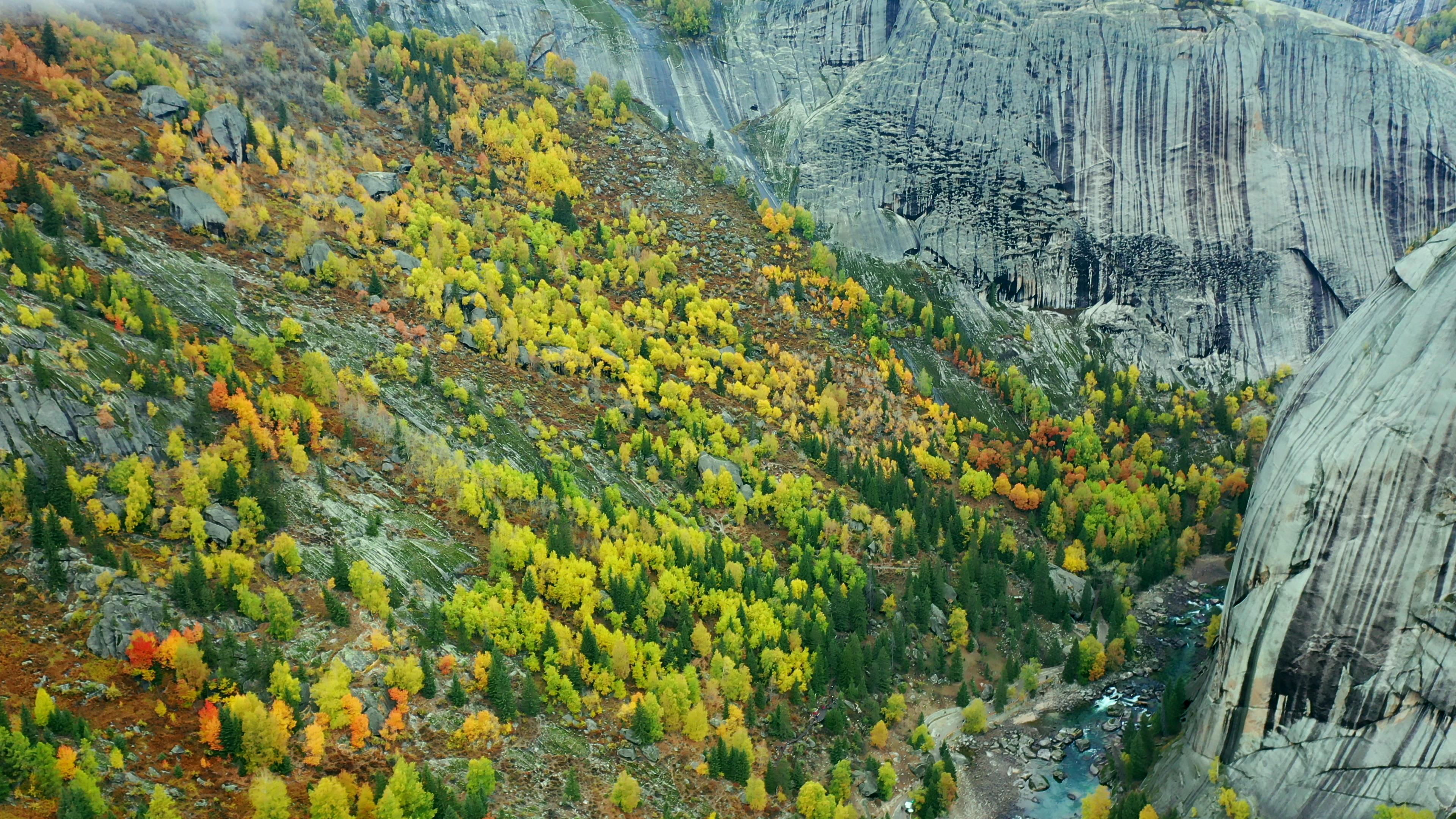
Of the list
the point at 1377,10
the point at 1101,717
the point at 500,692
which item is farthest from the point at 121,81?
the point at 1377,10

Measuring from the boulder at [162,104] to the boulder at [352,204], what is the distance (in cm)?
1720

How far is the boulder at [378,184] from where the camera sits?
109 m

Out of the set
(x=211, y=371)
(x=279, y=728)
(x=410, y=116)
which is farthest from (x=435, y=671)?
(x=410, y=116)

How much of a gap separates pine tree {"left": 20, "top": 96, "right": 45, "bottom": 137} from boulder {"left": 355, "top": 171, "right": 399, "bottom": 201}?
28900 millimetres

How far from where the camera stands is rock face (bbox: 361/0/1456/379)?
133875 mm

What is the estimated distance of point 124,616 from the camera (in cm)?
5519

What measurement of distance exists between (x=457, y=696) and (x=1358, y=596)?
186ft

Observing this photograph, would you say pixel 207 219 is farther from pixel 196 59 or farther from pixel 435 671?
pixel 435 671

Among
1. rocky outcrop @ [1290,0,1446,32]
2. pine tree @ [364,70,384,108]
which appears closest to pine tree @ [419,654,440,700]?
pine tree @ [364,70,384,108]

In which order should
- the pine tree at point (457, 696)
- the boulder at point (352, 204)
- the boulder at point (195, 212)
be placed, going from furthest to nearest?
the boulder at point (352, 204), the boulder at point (195, 212), the pine tree at point (457, 696)

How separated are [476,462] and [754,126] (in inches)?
3706

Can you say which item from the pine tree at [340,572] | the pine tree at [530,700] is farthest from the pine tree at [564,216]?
the pine tree at [530,700]

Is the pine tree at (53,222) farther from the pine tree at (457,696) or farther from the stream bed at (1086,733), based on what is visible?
the stream bed at (1086,733)

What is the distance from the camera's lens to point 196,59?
383ft
